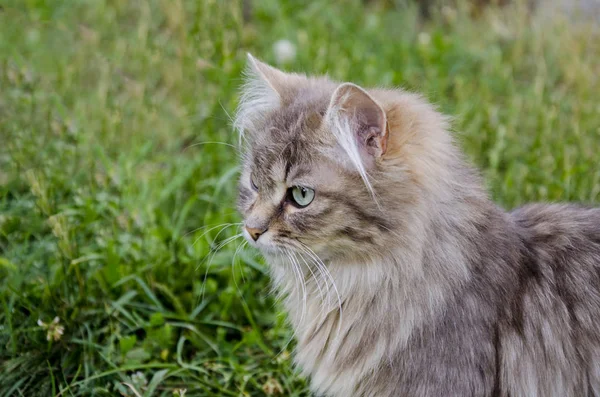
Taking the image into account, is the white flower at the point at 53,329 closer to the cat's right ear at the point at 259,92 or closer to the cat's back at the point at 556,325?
the cat's right ear at the point at 259,92

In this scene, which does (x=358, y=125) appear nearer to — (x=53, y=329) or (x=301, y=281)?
(x=301, y=281)

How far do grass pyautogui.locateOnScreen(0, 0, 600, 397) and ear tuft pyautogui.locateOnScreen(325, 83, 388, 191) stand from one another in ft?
2.06

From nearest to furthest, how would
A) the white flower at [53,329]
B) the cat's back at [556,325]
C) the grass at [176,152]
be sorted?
the cat's back at [556,325] → the white flower at [53,329] → the grass at [176,152]

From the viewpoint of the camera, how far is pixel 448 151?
2195mm

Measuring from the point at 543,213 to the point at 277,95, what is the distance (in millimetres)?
1006

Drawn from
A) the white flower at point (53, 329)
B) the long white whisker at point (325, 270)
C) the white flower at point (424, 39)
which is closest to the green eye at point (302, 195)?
the long white whisker at point (325, 270)

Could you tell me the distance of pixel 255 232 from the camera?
2232 millimetres

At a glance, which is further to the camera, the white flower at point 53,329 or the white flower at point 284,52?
the white flower at point 284,52

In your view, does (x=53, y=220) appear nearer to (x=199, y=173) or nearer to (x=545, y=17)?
(x=199, y=173)

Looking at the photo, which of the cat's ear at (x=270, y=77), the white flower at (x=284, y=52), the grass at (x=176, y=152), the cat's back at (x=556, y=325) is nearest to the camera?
the cat's back at (x=556, y=325)

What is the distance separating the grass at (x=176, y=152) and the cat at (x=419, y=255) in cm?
46

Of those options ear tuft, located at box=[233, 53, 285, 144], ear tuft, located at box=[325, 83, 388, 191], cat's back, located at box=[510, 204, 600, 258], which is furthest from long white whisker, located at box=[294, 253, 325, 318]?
cat's back, located at box=[510, 204, 600, 258]

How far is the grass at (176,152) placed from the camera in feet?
9.14

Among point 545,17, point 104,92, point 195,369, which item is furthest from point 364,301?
point 545,17
